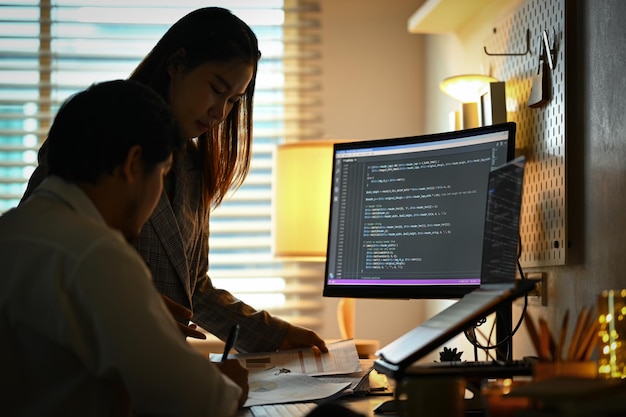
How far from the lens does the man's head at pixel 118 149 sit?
1.14m

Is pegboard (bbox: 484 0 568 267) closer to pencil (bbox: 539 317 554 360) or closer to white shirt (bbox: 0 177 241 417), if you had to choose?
pencil (bbox: 539 317 554 360)

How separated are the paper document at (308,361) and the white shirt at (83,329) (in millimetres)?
635

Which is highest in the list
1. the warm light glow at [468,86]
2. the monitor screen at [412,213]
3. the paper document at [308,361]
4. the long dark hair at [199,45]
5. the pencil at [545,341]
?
the warm light glow at [468,86]

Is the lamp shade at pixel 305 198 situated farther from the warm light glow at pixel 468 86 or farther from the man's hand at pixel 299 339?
the man's hand at pixel 299 339

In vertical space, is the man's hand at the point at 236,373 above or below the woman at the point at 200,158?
below

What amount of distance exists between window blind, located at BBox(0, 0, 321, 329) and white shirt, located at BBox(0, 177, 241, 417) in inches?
88.9

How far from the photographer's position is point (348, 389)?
1507 millimetres

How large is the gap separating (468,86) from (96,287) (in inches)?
59.6

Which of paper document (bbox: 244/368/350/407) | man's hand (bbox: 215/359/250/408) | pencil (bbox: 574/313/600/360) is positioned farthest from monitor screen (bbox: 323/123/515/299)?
pencil (bbox: 574/313/600/360)

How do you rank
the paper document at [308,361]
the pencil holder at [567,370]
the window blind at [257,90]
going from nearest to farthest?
the pencil holder at [567,370] < the paper document at [308,361] < the window blind at [257,90]

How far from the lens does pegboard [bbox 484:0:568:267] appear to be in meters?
1.77

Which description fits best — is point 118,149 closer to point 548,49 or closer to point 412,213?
point 412,213

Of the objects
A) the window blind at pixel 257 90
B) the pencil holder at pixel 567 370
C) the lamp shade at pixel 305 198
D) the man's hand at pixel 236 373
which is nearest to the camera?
the pencil holder at pixel 567 370

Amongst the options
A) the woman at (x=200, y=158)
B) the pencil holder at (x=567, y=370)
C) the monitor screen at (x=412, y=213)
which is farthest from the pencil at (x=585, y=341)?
the woman at (x=200, y=158)
